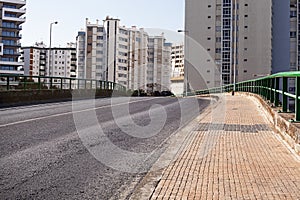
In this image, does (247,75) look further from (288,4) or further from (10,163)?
(10,163)

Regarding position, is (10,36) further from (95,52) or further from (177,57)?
(177,57)

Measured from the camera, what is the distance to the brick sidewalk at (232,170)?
213 inches

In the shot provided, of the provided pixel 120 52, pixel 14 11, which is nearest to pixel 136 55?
pixel 120 52

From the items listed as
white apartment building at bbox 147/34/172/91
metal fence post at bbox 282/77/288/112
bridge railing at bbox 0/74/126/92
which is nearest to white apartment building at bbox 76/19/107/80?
white apartment building at bbox 147/34/172/91

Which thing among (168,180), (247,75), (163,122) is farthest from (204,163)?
(247,75)

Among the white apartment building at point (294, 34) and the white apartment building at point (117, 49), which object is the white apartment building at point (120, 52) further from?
the white apartment building at point (294, 34)

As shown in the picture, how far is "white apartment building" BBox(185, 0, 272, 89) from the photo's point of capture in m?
91.7

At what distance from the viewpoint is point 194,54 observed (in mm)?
94000

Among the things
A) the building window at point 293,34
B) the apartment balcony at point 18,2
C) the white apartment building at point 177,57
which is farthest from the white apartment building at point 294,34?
the apartment balcony at point 18,2

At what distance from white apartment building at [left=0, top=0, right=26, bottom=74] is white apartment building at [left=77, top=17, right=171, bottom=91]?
2048cm

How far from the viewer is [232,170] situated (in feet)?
22.0

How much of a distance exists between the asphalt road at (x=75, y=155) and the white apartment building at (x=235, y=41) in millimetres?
78635

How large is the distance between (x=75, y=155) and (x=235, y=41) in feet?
284

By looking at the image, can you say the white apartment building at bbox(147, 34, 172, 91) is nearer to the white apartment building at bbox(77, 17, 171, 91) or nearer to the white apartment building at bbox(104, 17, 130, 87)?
the white apartment building at bbox(77, 17, 171, 91)
